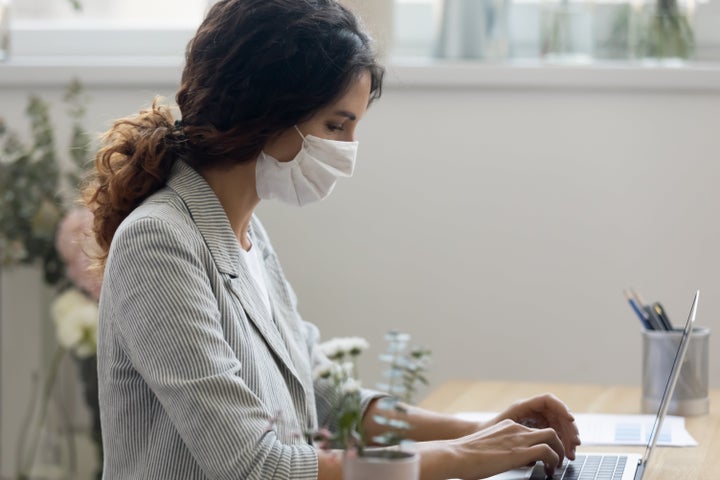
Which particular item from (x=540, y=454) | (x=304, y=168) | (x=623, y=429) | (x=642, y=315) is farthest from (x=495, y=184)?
(x=540, y=454)

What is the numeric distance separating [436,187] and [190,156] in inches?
40.6

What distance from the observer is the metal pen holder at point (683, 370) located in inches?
67.9

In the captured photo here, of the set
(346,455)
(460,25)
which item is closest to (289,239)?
(460,25)

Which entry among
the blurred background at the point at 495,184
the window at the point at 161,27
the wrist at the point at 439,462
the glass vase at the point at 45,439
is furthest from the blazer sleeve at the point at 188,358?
the glass vase at the point at 45,439

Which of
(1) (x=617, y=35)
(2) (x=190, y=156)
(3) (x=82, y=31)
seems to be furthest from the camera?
(3) (x=82, y=31)

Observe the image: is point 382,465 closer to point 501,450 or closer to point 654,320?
point 501,450

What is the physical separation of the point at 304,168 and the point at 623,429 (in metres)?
0.61

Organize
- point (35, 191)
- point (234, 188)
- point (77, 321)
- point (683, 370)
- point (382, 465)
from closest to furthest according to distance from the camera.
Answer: point (382, 465)
point (234, 188)
point (683, 370)
point (77, 321)
point (35, 191)

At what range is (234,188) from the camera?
146cm

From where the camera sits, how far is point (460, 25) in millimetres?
2502

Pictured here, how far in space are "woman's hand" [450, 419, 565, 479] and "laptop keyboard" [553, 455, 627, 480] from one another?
0.05 m

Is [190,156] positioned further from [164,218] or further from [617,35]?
[617,35]

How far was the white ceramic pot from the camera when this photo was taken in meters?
0.92

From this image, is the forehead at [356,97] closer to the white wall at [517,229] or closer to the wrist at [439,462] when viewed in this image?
the wrist at [439,462]
